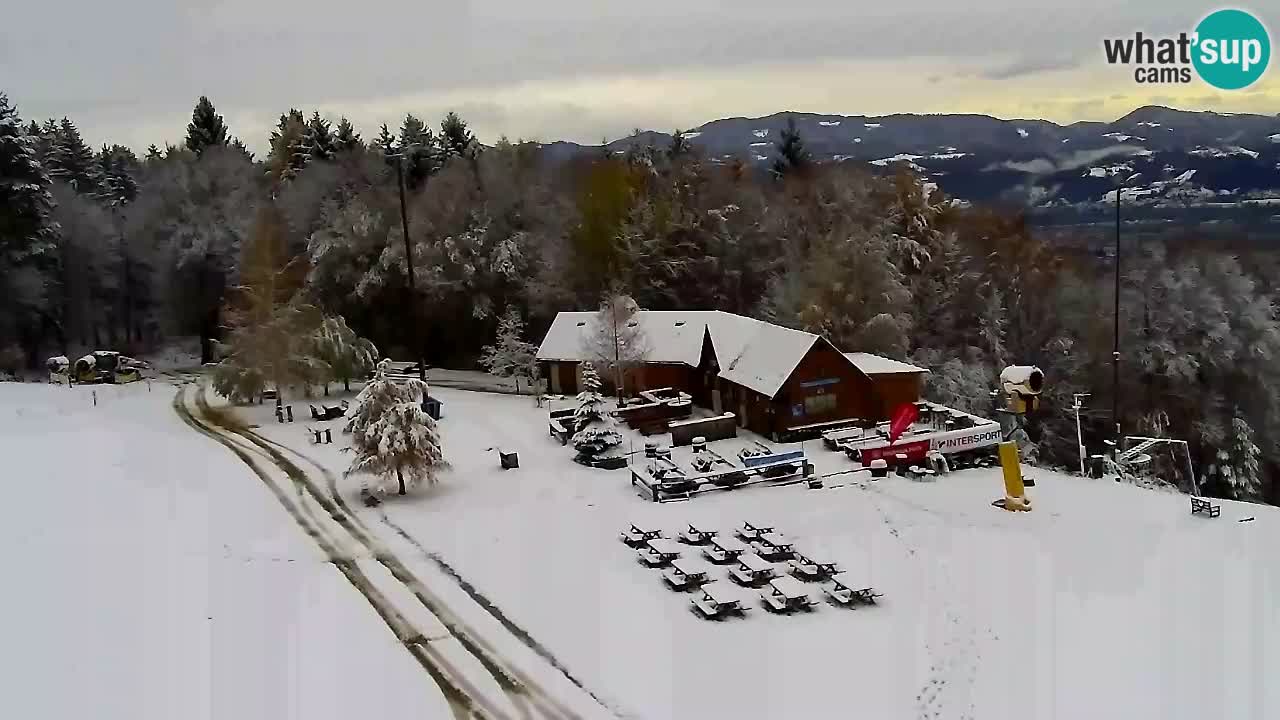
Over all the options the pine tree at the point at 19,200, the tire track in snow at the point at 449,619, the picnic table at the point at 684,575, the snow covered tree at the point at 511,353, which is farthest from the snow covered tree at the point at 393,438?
the pine tree at the point at 19,200

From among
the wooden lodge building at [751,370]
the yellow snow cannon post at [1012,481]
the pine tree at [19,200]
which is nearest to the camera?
the yellow snow cannon post at [1012,481]

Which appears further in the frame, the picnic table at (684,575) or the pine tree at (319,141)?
the pine tree at (319,141)

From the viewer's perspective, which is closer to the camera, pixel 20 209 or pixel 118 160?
pixel 20 209

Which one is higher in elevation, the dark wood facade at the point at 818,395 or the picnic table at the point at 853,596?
the dark wood facade at the point at 818,395

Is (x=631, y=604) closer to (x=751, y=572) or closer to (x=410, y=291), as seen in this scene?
(x=751, y=572)

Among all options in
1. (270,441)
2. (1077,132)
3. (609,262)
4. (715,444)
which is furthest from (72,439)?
(1077,132)

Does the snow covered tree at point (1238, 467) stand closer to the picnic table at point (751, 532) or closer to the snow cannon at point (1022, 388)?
the snow cannon at point (1022, 388)

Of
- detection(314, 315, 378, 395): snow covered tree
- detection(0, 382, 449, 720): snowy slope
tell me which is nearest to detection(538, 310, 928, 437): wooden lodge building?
detection(314, 315, 378, 395): snow covered tree

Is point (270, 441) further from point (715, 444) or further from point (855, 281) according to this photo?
point (855, 281)
